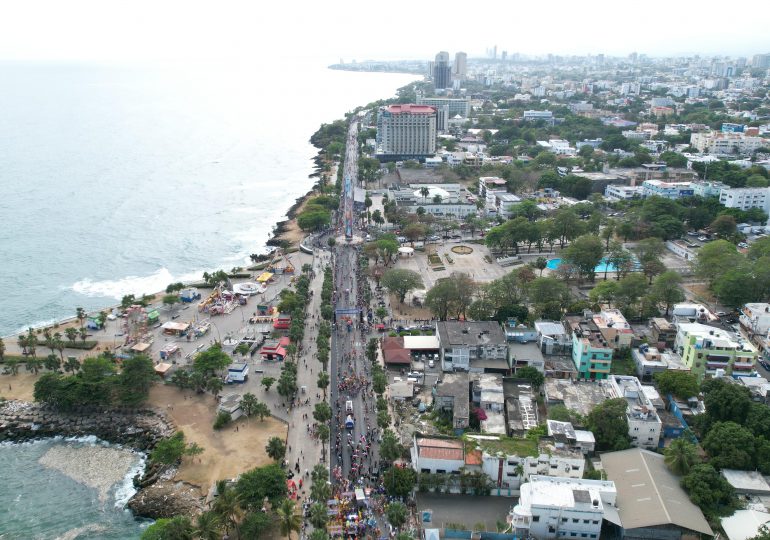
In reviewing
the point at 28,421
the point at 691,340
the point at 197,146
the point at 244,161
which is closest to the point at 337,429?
the point at 28,421

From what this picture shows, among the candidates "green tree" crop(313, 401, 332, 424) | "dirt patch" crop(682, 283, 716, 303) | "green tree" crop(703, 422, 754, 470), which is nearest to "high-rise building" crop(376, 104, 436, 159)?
"dirt patch" crop(682, 283, 716, 303)

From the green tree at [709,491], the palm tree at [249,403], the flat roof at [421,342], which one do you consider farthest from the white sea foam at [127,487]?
the green tree at [709,491]

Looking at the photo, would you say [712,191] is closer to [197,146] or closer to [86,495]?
[86,495]

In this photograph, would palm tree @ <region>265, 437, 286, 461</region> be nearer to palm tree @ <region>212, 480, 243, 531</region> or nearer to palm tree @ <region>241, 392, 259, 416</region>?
palm tree @ <region>212, 480, 243, 531</region>

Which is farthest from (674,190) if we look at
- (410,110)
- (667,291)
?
(410,110)

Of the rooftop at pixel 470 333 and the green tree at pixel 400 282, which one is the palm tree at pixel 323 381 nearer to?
the rooftop at pixel 470 333

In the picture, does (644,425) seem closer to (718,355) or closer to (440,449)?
(718,355)

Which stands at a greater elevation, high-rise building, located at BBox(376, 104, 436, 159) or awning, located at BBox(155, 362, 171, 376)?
high-rise building, located at BBox(376, 104, 436, 159)
